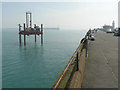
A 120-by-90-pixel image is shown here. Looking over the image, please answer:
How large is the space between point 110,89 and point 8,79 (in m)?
12.4

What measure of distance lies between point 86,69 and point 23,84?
778cm

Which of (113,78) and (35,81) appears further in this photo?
(35,81)

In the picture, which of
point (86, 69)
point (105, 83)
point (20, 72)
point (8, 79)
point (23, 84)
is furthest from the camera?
point (20, 72)

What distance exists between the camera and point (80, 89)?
5.35 m

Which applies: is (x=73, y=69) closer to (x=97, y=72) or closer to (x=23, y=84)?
→ (x=97, y=72)

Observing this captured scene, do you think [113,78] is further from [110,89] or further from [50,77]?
[50,77]

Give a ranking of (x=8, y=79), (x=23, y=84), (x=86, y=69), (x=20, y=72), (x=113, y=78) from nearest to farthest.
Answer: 1. (x=113, y=78)
2. (x=86, y=69)
3. (x=23, y=84)
4. (x=8, y=79)
5. (x=20, y=72)

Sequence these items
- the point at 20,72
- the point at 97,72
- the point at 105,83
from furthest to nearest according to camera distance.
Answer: the point at 20,72 → the point at 97,72 → the point at 105,83

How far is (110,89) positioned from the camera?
17.5 feet

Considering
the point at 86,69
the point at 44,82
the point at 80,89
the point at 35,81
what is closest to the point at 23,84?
the point at 35,81

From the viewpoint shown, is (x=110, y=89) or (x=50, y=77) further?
(x=50, y=77)

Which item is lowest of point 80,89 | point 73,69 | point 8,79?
point 8,79

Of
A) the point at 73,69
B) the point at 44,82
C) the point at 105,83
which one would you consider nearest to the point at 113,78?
the point at 105,83

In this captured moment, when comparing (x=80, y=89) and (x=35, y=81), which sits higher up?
(x=80, y=89)
